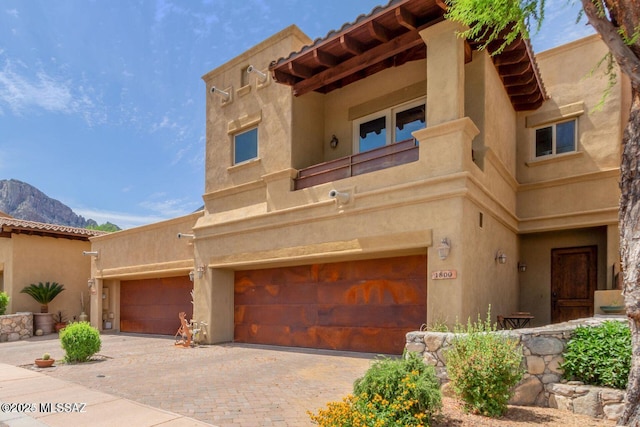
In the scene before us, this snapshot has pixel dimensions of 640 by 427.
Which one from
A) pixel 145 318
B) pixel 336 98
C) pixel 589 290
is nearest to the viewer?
pixel 589 290

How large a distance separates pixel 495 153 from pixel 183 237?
11.1 m

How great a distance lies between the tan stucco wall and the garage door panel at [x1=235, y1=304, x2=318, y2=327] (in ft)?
43.7

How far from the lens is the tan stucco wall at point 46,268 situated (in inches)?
820

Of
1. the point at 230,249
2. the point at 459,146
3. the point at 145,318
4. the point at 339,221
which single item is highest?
the point at 459,146

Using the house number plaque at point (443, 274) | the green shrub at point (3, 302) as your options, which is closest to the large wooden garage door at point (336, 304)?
the house number plaque at point (443, 274)

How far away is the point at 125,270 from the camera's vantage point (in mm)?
19109

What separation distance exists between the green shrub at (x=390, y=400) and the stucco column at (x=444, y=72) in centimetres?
592

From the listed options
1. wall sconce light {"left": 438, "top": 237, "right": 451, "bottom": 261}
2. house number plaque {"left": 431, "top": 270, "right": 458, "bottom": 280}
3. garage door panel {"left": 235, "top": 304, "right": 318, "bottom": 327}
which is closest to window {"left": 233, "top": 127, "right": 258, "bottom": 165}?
garage door panel {"left": 235, "top": 304, "right": 318, "bottom": 327}

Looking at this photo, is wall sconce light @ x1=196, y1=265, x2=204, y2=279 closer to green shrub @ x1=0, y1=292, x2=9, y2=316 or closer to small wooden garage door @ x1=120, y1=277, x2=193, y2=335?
small wooden garage door @ x1=120, y1=277, x2=193, y2=335

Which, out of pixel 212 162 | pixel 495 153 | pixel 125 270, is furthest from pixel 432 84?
pixel 125 270

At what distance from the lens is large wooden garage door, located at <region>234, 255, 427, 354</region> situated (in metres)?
10.8

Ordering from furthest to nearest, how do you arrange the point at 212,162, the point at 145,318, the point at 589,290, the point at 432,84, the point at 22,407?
the point at 145,318
the point at 212,162
the point at 589,290
the point at 432,84
the point at 22,407

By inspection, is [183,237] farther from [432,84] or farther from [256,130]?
[432,84]

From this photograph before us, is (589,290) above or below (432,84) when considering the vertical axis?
below
